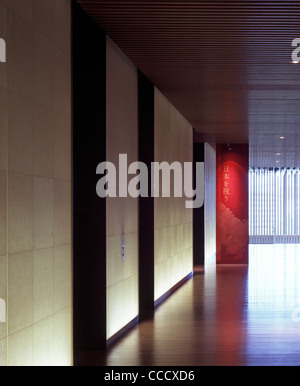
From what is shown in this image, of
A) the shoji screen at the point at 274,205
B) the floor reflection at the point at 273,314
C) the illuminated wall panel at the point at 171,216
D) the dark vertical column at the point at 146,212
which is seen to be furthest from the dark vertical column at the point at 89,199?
the shoji screen at the point at 274,205

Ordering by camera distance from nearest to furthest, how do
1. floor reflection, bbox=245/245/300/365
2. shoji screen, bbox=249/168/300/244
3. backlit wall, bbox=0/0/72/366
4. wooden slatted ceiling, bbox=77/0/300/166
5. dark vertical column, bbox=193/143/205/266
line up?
backlit wall, bbox=0/0/72/366 → wooden slatted ceiling, bbox=77/0/300/166 → floor reflection, bbox=245/245/300/365 → dark vertical column, bbox=193/143/205/266 → shoji screen, bbox=249/168/300/244

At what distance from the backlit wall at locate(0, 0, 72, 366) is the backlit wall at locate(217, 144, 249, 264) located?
14881mm

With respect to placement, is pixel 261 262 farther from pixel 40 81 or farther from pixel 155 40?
pixel 40 81

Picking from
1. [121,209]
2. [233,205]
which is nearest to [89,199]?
[121,209]

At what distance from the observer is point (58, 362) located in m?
6.22

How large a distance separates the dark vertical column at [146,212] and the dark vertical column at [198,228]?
8506 mm

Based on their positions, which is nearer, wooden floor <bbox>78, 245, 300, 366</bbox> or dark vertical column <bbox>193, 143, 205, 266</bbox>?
wooden floor <bbox>78, 245, 300, 366</bbox>

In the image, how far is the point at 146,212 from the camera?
1120cm

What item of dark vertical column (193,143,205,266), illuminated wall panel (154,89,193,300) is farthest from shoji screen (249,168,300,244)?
illuminated wall panel (154,89,193,300)

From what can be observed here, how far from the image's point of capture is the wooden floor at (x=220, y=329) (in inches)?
306

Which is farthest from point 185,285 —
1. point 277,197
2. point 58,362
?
point 277,197

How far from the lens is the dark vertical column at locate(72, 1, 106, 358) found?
25.2 feet

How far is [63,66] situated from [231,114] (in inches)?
339

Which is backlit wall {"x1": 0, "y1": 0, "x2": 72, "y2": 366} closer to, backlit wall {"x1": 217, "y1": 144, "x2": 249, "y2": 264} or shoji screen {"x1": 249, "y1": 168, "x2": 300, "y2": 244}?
backlit wall {"x1": 217, "y1": 144, "x2": 249, "y2": 264}
